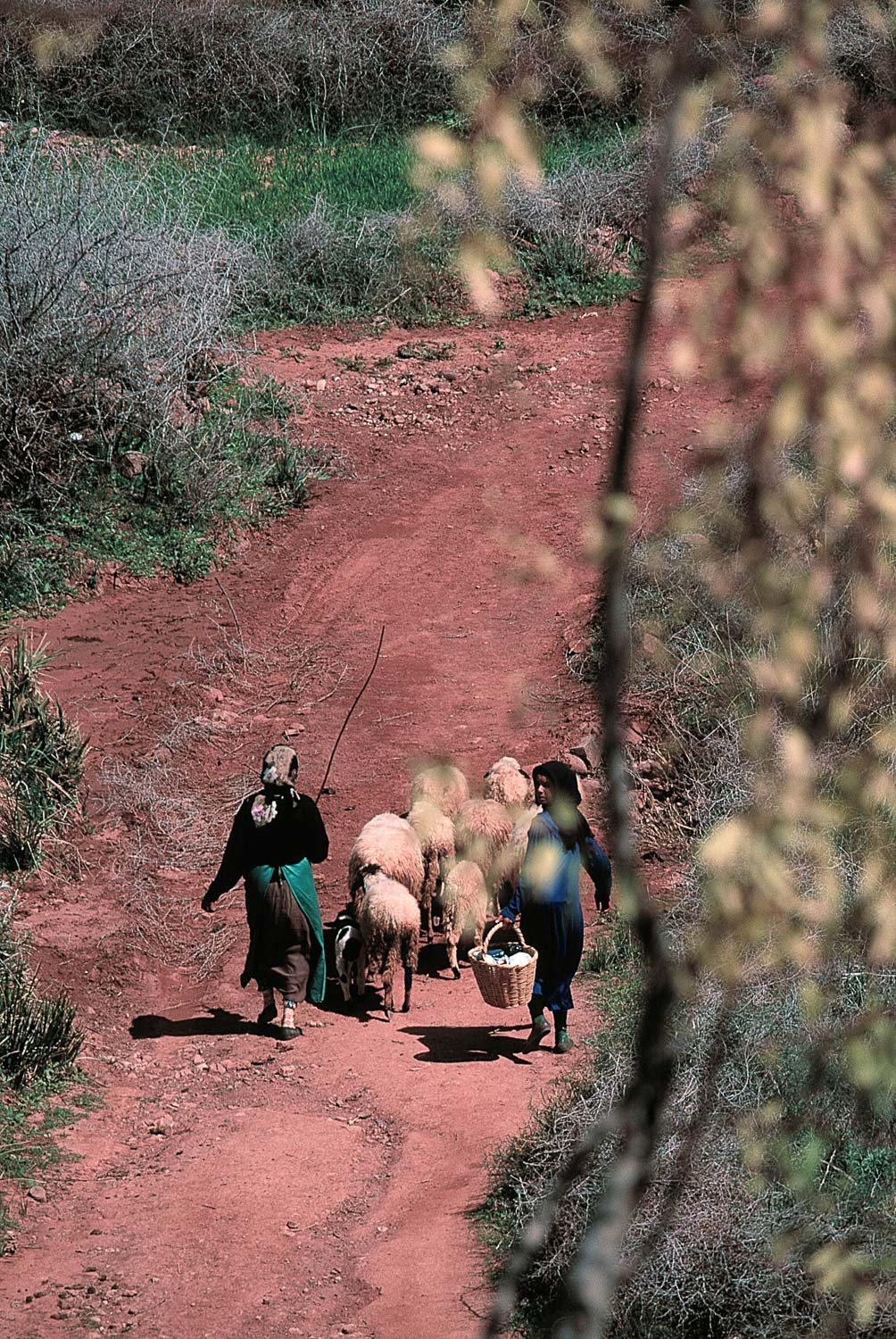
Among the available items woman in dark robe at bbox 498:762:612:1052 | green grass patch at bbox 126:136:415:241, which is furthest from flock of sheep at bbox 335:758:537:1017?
green grass patch at bbox 126:136:415:241

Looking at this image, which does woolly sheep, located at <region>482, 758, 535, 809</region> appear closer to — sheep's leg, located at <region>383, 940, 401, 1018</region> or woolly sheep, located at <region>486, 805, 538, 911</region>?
woolly sheep, located at <region>486, 805, 538, 911</region>

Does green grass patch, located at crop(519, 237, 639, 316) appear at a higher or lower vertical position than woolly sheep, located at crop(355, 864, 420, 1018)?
higher

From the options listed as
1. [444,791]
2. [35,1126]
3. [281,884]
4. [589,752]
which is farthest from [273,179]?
[35,1126]

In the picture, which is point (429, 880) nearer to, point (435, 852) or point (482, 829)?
point (435, 852)

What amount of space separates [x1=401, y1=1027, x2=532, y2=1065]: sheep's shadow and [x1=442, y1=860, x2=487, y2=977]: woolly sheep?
1.86 feet

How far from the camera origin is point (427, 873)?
28.9ft

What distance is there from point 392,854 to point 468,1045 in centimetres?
108

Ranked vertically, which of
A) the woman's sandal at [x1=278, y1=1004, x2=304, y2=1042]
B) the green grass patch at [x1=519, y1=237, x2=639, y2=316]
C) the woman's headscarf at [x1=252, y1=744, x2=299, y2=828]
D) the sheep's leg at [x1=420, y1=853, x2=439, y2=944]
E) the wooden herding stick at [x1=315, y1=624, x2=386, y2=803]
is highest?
the green grass patch at [x1=519, y1=237, x2=639, y2=316]

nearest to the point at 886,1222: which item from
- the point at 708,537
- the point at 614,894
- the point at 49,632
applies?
the point at 708,537

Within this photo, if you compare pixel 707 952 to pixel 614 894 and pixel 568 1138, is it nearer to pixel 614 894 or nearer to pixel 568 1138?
pixel 568 1138

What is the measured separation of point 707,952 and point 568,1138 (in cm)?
430

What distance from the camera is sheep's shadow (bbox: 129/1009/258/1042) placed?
26.8 feet

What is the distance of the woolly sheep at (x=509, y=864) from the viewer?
8.17 meters

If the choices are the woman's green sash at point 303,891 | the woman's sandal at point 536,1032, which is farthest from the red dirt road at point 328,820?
the woman's green sash at point 303,891
